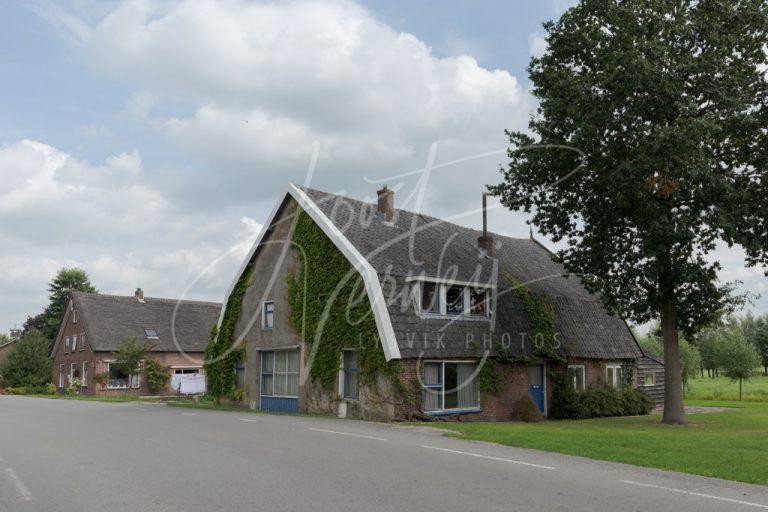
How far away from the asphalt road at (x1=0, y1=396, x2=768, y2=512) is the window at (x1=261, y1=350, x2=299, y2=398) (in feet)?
34.5

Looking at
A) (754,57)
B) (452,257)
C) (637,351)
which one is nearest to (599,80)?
(754,57)

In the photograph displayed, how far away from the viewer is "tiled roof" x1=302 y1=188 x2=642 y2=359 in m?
22.7

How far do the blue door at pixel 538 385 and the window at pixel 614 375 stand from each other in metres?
4.97

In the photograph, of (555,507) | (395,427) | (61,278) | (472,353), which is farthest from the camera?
(61,278)

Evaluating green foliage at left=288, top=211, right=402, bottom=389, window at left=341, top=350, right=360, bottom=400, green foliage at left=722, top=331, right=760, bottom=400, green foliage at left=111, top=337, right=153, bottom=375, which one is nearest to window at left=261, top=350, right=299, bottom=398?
green foliage at left=288, top=211, right=402, bottom=389

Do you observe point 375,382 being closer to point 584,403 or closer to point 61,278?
point 584,403

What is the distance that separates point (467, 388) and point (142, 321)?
37023 mm

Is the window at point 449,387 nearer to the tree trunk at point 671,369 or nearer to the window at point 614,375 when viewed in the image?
the tree trunk at point 671,369

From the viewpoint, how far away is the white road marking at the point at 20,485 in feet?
28.2

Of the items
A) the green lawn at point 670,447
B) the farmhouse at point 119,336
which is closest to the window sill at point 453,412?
the green lawn at point 670,447

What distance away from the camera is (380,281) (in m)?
22.3

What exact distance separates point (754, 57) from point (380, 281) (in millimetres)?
14167

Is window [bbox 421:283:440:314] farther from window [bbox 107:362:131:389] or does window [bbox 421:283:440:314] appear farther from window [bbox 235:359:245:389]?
window [bbox 107:362:131:389]

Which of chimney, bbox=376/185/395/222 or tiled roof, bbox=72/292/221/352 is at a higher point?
chimney, bbox=376/185/395/222
